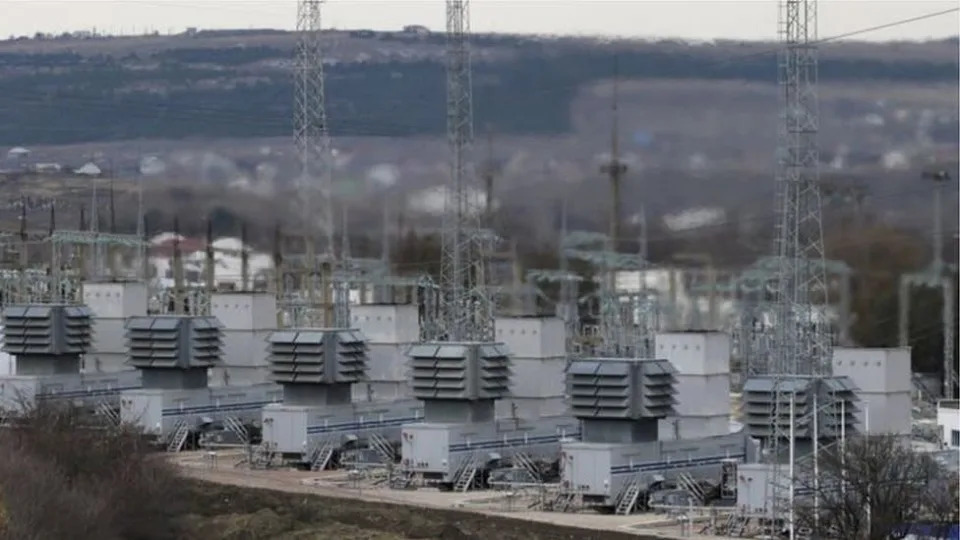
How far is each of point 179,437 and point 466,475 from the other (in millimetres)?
12217

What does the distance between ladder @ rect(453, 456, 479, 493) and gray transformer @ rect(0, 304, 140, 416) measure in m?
16.0

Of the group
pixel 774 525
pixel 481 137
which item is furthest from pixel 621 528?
pixel 481 137

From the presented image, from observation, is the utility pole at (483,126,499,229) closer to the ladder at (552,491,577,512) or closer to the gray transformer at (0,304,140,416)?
the gray transformer at (0,304,140,416)

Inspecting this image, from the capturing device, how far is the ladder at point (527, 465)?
59656 mm

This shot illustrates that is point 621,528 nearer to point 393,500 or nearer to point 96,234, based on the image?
point 393,500

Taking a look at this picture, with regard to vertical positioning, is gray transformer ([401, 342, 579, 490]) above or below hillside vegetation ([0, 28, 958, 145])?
below

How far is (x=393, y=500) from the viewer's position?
56.6m

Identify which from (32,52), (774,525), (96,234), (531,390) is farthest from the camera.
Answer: (32,52)

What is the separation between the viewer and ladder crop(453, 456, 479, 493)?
2328 inches

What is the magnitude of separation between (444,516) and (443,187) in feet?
63.6

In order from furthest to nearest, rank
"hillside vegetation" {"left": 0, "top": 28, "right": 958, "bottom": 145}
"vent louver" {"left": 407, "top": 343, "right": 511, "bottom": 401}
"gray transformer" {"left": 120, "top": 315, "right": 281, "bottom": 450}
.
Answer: "gray transformer" {"left": 120, "top": 315, "right": 281, "bottom": 450}
"vent louver" {"left": 407, "top": 343, "right": 511, "bottom": 401}
"hillside vegetation" {"left": 0, "top": 28, "right": 958, "bottom": 145}

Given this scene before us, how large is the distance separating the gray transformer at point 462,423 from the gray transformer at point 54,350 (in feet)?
47.2

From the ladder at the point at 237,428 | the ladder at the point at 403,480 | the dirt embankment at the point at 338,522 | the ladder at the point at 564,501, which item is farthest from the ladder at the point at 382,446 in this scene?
the ladder at the point at 564,501

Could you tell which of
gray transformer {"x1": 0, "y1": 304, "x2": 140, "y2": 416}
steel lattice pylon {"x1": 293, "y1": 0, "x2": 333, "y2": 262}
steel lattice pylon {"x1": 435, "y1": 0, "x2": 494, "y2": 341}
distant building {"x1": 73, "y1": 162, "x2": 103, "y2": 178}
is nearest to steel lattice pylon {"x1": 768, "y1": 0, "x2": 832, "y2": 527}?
steel lattice pylon {"x1": 435, "y1": 0, "x2": 494, "y2": 341}
